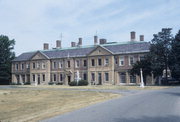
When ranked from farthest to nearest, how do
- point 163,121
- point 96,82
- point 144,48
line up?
point 96,82 < point 144,48 < point 163,121

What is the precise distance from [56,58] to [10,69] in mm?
16162

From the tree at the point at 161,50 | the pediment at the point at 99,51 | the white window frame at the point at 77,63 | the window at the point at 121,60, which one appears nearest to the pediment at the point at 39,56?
the white window frame at the point at 77,63

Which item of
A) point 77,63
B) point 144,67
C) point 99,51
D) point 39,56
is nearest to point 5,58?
point 39,56

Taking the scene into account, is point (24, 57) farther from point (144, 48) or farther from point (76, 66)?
point (144, 48)

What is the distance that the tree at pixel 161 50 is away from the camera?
48.2m

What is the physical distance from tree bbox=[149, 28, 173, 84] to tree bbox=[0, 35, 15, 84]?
42451 millimetres

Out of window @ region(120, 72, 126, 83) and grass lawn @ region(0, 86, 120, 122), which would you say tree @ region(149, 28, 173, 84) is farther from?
grass lawn @ region(0, 86, 120, 122)

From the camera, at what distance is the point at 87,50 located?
65.6 meters

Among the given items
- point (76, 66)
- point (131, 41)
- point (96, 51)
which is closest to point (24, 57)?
point (76, 66)

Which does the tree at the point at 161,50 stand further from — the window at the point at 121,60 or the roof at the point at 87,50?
the window at the point at 121,60

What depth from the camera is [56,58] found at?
68562 millimetres

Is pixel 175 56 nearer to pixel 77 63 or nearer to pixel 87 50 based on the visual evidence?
pixel 87 50

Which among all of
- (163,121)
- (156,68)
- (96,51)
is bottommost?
(163,121)

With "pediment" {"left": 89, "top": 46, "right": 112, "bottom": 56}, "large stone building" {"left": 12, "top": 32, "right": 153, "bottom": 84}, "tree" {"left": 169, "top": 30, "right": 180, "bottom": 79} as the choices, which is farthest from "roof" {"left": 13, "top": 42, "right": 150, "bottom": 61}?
"tree" {"left": 169, "top": 30, "right": 180, "bottom": 79}
